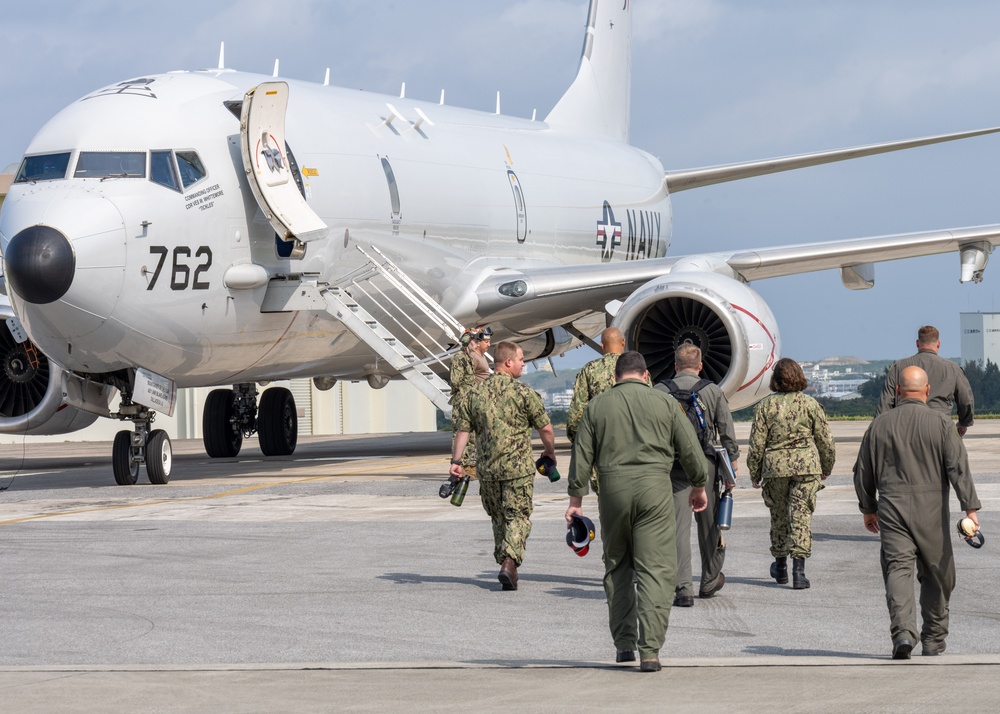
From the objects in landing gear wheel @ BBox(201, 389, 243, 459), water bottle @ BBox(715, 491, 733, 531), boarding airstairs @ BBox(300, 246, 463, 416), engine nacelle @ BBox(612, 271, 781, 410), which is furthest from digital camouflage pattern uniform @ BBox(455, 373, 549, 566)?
landing gear wheel @ BBox(201, 389, 243, 459)

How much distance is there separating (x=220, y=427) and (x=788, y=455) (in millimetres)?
14098

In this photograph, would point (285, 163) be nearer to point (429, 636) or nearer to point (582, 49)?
point (429, 636)

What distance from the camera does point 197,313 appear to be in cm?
1479

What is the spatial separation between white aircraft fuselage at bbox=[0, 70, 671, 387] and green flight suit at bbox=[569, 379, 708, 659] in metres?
8.07

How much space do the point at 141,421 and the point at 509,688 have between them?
33.5 ft

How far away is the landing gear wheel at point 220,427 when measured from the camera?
2167cm

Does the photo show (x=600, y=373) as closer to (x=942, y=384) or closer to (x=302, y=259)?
(x=942, y=384)

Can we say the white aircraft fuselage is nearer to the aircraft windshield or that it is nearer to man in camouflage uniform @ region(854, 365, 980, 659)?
the aircraft windshield

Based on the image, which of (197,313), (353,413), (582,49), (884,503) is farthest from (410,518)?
(353,413)

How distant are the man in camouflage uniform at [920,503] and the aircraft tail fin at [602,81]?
19098mm

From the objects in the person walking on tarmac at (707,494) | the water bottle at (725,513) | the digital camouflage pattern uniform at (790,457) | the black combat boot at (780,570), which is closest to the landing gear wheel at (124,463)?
the person walking on tarmac at (707,494)

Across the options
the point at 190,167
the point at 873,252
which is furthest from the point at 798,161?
the point at 190,167

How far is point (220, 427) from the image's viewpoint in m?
21.7

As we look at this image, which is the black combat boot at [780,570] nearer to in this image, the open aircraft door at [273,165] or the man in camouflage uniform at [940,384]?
the man in camouflage uniform at [940,384]
